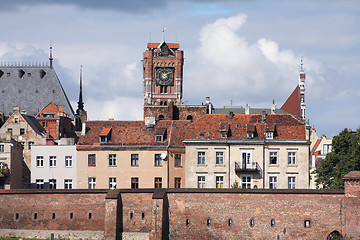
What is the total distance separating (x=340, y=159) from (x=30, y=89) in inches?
2026

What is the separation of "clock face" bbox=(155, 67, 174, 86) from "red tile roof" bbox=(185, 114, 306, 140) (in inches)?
2563

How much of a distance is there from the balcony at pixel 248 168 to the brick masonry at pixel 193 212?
10477mm

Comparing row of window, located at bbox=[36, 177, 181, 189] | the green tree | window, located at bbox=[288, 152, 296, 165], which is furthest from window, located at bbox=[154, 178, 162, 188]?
the green tree

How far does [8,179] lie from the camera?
278 ft


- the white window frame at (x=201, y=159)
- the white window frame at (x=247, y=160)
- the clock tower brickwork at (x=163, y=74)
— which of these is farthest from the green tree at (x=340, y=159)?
the clock tower brickwork at (x=163, y=74)

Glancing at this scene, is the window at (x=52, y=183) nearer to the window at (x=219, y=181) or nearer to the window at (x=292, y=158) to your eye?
the window at (x=219, y=181)

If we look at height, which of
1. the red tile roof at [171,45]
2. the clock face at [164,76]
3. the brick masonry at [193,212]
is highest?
the red tile roof at [171,45]

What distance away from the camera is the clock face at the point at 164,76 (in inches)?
6024

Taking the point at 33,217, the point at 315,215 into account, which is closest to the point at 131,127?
the point at 33,217

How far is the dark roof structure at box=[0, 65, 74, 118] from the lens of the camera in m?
123

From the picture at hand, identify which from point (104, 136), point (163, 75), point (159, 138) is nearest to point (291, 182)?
point (159, 138)

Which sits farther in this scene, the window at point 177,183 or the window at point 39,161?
the window at point 39,161

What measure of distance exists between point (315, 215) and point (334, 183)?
48.5ft

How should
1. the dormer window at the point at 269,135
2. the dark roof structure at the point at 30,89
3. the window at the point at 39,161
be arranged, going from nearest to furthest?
the dormer window at the point at 269,135 → the window at the point at 39,161 → the dark roof structure at the point at 30,89
